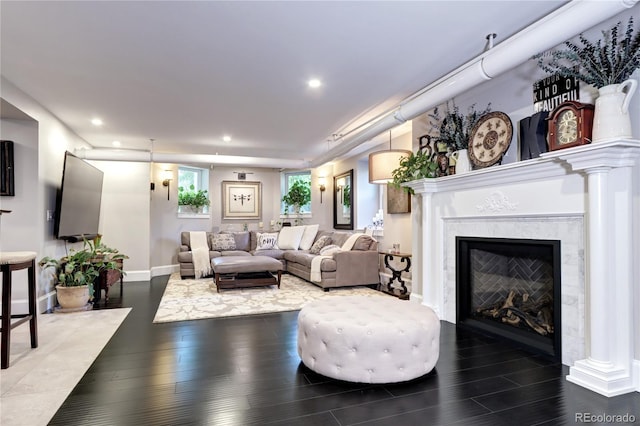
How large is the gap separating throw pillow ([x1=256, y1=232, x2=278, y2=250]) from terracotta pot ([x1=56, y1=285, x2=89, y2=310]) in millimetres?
3681

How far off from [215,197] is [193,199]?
635 mm

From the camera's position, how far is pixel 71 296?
4262 mm

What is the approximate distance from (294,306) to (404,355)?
7.65 ft

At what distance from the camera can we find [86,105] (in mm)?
4098

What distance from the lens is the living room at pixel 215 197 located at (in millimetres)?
2752

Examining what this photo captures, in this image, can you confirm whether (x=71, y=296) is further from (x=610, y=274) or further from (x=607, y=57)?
(x=607, y=57)

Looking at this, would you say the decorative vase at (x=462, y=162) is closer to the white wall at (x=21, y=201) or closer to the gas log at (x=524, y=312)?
the gas log at (x=524, y=312)

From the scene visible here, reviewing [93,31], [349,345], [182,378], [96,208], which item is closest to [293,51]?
[93,31]

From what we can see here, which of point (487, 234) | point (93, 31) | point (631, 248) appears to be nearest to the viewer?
point (631, 248)

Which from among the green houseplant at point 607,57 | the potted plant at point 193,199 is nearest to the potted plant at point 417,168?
the green houseplant at point 607,57

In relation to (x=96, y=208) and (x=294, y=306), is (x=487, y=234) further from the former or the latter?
(x=96, y=208)

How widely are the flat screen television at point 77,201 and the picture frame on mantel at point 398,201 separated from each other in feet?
14.0

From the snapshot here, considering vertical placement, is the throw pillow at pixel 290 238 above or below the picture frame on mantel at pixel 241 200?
below

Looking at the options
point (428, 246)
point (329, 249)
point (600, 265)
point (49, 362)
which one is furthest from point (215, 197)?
point (600, 265)
